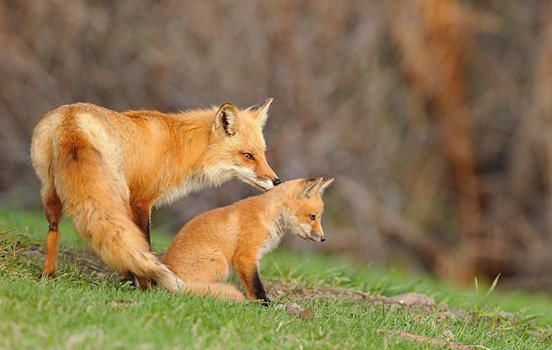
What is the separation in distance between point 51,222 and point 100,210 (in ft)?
2.75

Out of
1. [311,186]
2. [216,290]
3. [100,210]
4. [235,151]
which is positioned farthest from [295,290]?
[100,210]

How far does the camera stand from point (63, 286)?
6.30 m

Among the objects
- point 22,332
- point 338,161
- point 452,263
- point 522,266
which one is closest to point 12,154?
point 338,161

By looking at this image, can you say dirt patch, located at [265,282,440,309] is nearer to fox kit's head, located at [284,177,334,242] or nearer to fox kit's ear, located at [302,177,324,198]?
fox kit's head, located at [284,177,334,242]

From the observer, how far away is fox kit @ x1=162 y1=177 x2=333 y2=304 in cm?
705

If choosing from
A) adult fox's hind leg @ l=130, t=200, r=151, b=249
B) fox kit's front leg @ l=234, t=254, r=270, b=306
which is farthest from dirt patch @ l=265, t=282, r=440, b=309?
adult fox's hind leg @ l=130, t=200, r=151, b=249

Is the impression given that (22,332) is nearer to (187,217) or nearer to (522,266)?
(187,217)

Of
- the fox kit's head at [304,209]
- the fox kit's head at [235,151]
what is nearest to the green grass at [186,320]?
the fox kit's head at [304,209]

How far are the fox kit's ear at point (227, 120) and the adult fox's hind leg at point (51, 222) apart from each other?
171 cm

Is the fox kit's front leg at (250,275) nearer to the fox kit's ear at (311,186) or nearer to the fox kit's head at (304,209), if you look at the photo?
the fox kit's head at (304,209)

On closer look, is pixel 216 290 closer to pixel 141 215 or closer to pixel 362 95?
pixel 141 215

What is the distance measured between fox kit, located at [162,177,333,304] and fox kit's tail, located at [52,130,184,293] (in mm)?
594

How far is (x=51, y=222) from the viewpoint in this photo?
22.5ft

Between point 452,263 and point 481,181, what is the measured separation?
1.84 metres
